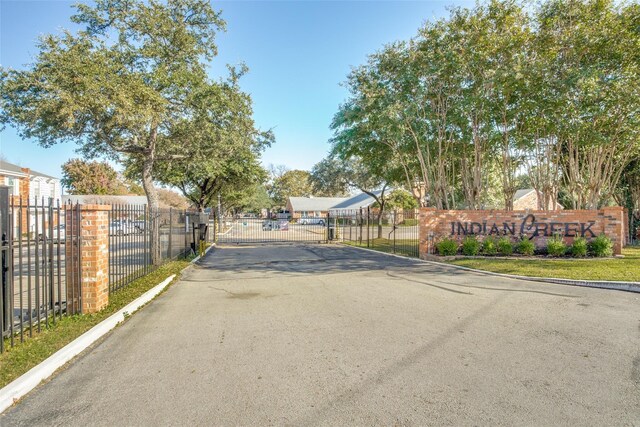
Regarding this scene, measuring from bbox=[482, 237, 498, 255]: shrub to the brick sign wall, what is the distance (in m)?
0.83

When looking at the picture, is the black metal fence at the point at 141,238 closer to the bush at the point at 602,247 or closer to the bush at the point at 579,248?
the bush at the point at 579,248

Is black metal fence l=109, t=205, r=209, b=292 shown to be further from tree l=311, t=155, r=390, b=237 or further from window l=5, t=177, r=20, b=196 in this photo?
window l=5, t=177, r=20, b=196

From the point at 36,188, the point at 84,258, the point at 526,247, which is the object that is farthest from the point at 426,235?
the point at 36,188

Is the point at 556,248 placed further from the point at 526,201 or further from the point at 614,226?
the point at 526,201

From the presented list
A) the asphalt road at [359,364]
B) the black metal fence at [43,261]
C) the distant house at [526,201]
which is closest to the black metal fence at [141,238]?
the black metal fence at [43,261]

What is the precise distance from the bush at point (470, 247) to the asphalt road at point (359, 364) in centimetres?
559

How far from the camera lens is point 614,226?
13273 millimetres

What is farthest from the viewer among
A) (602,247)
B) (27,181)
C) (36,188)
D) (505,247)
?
(36,188)

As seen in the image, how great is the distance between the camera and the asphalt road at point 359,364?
3027 millimetres

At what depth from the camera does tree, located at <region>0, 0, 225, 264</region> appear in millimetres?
8859

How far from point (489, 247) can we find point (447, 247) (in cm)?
156

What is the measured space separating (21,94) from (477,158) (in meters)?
15.7

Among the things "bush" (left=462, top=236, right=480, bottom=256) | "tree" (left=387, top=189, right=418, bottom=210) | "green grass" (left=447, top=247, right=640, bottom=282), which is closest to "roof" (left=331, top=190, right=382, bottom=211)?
"tree" (left=387, top=189, right=418, bottom=210)

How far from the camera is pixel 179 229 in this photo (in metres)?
14.2
